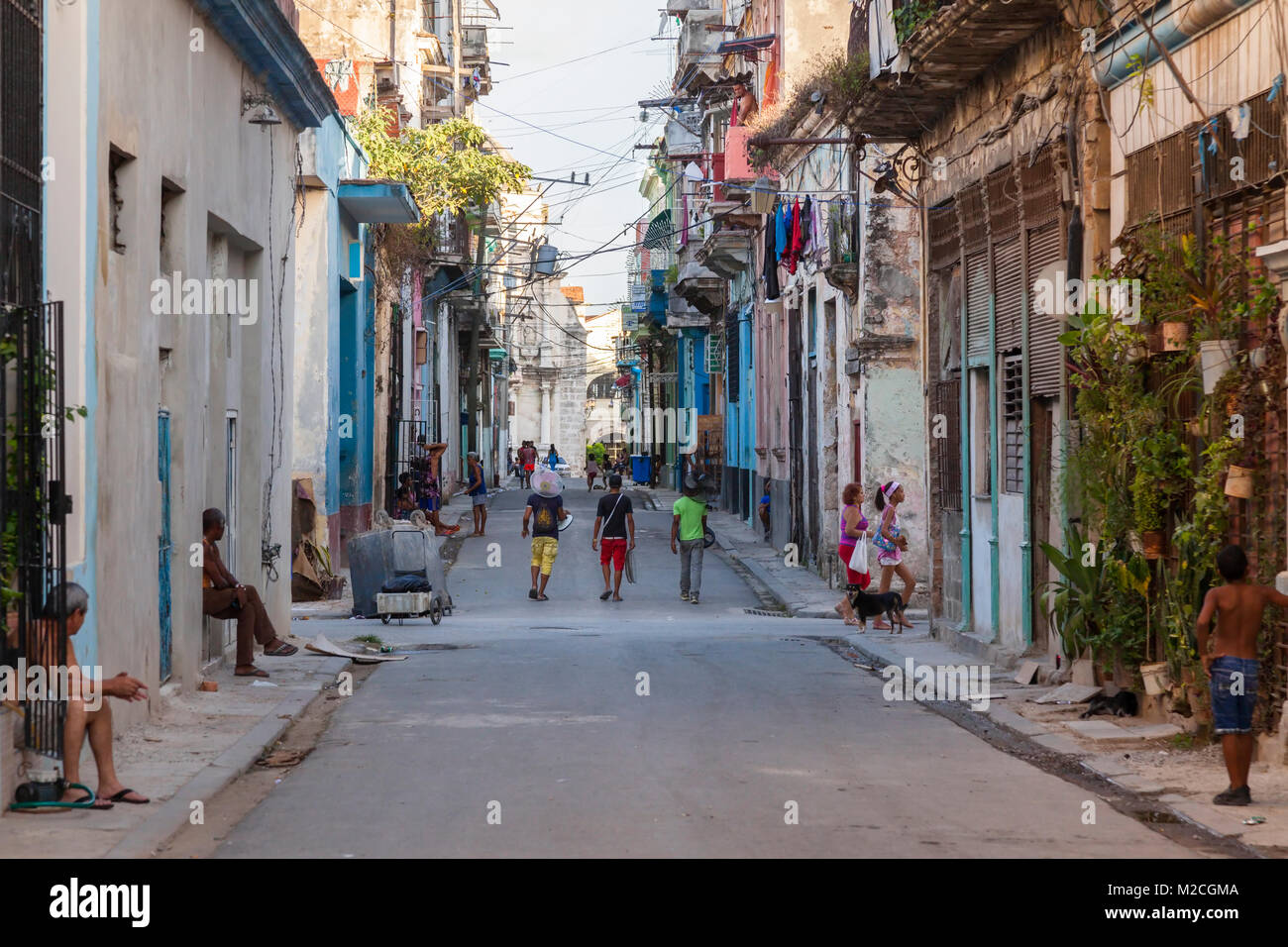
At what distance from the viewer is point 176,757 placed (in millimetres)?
10359

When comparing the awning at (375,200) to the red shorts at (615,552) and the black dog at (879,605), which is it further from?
the black dog at (879,605)

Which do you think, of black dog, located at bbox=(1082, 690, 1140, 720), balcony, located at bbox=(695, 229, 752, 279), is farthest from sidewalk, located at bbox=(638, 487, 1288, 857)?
balcony, located at bbox=(695, 229, 752, 279)

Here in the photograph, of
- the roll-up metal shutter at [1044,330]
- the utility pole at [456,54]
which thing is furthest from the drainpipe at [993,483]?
the utility pole at [456,54]

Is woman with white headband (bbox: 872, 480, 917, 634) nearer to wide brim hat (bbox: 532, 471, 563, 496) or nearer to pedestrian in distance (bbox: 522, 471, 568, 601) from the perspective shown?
pedestrian in distance (bbox: 522, 471, 568, 601)

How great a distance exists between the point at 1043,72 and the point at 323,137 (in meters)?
12.1

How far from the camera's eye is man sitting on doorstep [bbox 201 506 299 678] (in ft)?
46.8

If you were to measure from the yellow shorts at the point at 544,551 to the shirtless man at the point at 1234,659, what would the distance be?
15.0 meters

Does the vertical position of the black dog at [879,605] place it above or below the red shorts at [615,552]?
below

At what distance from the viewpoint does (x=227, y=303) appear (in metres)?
15.8

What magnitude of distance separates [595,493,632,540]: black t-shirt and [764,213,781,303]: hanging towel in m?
7.90

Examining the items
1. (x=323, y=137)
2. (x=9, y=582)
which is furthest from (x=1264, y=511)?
(x=323, y=137)

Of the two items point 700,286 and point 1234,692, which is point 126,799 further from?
point 700,286

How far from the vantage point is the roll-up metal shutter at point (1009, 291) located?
15422mm
